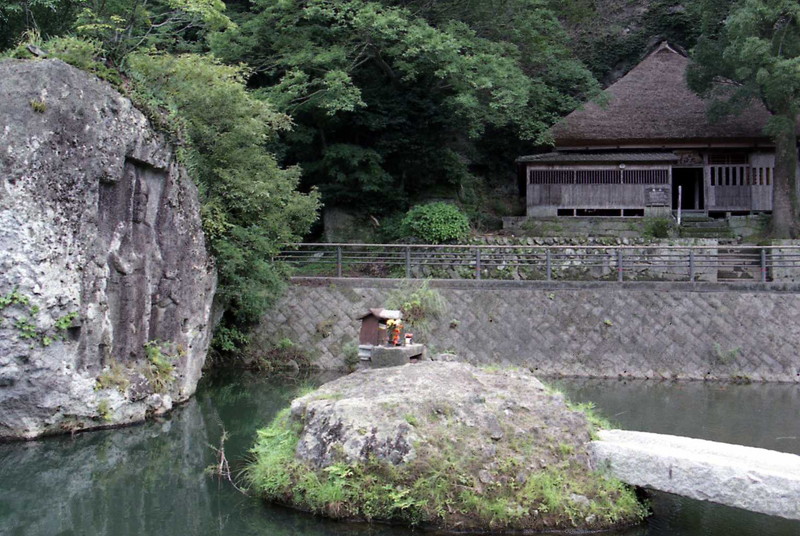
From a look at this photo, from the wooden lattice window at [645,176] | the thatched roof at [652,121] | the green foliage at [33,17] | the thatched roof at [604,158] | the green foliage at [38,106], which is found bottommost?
the green foliage at [38,106]

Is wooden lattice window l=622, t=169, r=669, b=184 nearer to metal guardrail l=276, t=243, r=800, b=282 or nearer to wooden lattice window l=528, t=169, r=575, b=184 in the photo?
wooden lattice window l=528, t=169, r=575, b=184

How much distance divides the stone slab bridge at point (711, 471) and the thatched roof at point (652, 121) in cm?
1934

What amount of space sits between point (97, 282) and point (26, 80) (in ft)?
11.2

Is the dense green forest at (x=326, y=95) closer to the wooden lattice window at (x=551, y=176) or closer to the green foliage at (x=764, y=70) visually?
the green foliage at (x=764, y=70)

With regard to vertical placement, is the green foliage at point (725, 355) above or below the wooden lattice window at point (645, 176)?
below

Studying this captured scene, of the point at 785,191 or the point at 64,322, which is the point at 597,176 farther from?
the point at 64,322

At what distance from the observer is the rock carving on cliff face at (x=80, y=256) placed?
37.6 feet

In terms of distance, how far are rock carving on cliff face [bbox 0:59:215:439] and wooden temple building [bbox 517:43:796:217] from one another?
1627cm

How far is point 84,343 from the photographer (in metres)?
12.4

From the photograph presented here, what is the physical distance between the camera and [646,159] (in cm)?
2659

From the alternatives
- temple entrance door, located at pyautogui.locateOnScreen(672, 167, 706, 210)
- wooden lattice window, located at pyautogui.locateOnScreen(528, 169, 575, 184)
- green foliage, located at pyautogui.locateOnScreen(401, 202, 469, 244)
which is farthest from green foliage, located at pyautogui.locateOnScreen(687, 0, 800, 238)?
green foliage, located at pyautogui.locateOnScreen(401, 202, 469, 244)

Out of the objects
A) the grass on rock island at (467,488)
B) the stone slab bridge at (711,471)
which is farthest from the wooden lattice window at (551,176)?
the grass on rock island at (467,488)

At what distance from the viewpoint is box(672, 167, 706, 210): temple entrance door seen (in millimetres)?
29237

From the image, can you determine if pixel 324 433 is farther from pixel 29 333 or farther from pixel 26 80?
pixel 26 80
